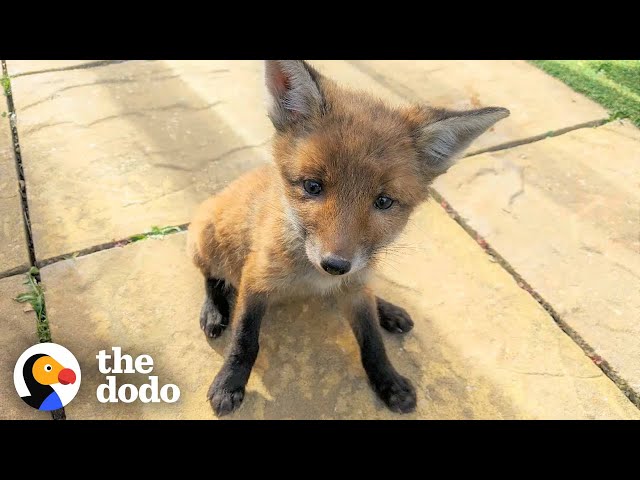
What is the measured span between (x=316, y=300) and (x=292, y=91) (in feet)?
4.38

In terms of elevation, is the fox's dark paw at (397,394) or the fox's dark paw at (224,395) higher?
the fox's dark paw at (397,394)

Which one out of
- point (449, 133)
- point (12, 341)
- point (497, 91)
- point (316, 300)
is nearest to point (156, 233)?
point (12, 341)

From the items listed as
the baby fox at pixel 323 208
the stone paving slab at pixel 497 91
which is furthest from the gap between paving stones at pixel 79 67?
the baby fox at pixel 323 208

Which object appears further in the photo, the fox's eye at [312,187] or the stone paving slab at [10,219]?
the stone paving slab at [10,219]

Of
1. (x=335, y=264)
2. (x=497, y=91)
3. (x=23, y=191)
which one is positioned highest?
(x=335, y=264)

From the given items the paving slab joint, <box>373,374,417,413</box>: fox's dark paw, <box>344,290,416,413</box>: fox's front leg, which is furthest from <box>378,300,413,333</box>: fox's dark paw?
the paving slab joint

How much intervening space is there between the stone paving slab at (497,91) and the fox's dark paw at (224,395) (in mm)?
3013

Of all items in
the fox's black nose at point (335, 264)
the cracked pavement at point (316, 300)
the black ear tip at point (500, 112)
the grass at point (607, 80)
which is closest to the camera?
the fox's black nose at point (335, 264)

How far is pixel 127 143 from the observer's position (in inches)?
165

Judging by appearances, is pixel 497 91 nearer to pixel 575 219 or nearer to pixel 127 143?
pixel 575 219

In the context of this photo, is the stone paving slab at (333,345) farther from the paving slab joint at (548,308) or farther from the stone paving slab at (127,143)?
the stone paving slab at (127,143)

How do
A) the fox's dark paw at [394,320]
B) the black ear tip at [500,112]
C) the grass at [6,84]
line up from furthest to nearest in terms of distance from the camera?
the grass at [6,84], the fox's dark paw at [394,320], the black ear tip at [500,112]

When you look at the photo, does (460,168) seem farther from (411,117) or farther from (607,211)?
(411,117)

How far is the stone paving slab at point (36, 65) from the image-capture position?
4953mm
